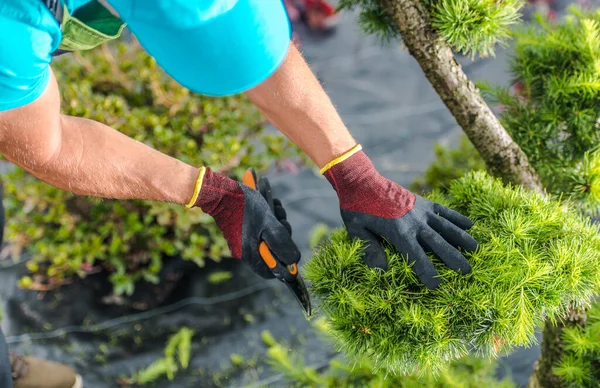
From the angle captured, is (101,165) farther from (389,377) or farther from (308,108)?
(389,377)

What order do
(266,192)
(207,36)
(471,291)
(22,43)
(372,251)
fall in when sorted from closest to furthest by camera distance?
(207,36)
(22,43)
(471,291)
(372,251)
(266,192)

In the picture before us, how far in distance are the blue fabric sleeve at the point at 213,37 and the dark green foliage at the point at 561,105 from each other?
94cm

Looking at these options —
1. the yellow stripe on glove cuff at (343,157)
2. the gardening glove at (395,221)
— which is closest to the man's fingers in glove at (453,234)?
the gardening glove at (395,221)

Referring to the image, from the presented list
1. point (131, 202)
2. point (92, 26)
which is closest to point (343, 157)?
point (92, 26)

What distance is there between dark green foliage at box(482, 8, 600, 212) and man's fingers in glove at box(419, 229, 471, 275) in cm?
49

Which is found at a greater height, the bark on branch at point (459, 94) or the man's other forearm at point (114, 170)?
the bark on branch at point (459, 94)

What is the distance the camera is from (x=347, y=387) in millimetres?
1802

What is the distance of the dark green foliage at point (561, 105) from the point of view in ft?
4.80

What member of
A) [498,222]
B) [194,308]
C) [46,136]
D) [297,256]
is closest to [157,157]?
[46,136]

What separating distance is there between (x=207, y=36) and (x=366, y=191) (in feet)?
2.09

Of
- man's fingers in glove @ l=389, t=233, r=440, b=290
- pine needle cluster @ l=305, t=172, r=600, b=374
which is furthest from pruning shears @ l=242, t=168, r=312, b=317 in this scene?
man's fingers in glove @ l=389, t=233, r=440, b=290

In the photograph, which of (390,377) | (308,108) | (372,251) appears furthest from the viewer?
(390,377)

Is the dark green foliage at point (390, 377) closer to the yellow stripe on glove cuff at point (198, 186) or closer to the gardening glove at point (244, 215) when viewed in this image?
the gardening glove at point (244, 215)

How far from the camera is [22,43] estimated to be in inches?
40.8
